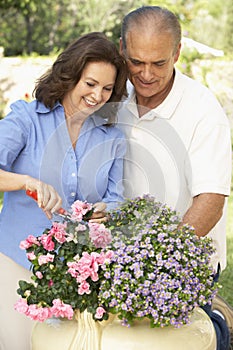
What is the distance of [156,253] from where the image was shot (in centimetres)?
183

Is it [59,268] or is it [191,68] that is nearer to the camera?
[59,268]

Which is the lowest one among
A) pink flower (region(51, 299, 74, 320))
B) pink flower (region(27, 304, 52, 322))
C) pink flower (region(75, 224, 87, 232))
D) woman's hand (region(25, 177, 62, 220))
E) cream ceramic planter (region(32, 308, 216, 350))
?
cream ceramic planter (region(32, 308, 216, 350))

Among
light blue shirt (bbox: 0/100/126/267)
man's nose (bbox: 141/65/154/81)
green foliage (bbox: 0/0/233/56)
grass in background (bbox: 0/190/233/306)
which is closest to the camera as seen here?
light blue shirt (bbox: 0/100/126/267)

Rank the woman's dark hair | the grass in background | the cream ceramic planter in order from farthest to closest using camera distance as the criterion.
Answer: the grass in background < the woman's dark hair < the cream ceramic planter

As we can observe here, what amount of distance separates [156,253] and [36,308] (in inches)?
14.5

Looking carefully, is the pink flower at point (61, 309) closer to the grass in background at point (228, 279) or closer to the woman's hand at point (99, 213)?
the woman's hand at point (99, 213)

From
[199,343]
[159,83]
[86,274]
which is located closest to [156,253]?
[86,274]

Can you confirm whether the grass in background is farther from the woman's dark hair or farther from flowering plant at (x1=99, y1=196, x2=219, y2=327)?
flowering plant at (x1=99, y1=196, x2=219, y2=327)

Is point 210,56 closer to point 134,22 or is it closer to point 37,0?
point 37,0

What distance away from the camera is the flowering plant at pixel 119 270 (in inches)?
70.8

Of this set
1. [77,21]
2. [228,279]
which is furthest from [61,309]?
[77,21]

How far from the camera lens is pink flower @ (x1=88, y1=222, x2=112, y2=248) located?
1.90 m

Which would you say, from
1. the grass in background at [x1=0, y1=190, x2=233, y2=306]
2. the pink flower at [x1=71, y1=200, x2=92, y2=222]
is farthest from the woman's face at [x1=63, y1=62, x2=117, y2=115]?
the grass in background at [x1=0, y1=190, x2=233, y2=306]

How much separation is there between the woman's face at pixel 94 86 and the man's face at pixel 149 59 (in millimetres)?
270
